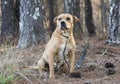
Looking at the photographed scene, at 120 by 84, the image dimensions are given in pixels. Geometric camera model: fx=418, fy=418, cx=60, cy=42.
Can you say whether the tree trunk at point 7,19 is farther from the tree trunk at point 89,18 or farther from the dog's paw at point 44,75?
the dog's paw at point 44,75

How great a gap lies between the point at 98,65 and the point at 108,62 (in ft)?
1.00

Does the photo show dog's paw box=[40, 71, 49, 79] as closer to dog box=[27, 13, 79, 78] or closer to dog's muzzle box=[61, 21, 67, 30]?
dog box=[27, 13, 79, 78]

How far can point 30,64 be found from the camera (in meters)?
8.65

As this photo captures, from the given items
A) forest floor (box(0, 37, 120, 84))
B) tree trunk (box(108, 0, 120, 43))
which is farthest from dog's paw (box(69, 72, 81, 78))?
tree trunk (box(108, 0, 120, 43))

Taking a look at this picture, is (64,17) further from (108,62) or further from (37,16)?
(37,16)

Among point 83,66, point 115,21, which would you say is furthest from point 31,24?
point 83,66

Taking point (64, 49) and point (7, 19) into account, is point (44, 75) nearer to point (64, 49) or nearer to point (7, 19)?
point (64, 49)

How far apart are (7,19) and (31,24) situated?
524 cm

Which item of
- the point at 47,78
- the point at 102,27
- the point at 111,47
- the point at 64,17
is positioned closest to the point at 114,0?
the point at 111,47

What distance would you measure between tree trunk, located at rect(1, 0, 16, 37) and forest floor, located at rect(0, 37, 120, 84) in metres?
5.48

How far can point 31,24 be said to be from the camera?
35.8 ft

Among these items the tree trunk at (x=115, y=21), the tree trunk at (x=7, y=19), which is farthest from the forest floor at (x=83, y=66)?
the tree trunk at (x=7, y=19)

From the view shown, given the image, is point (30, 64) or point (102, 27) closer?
point (30, 64)

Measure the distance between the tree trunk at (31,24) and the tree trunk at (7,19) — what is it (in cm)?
493
